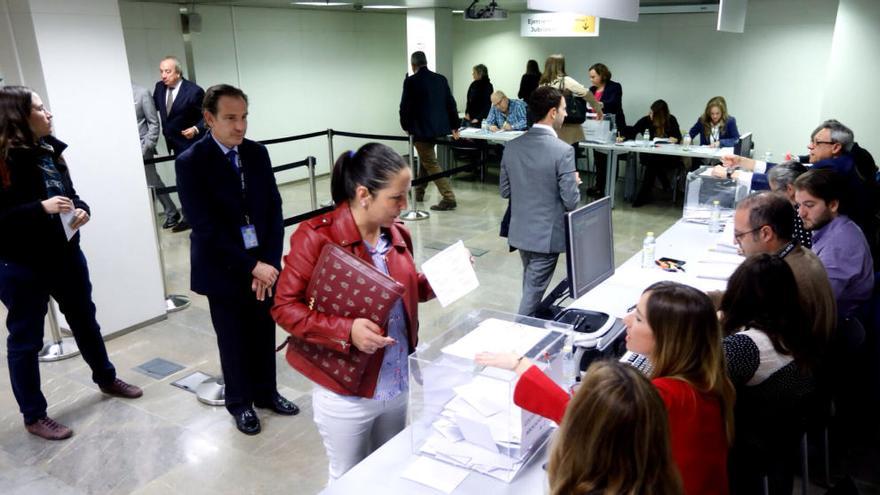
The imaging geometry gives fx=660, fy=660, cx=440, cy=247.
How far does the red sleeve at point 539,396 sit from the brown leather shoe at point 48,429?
2.69 metres

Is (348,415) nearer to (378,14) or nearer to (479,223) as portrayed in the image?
(479,223)

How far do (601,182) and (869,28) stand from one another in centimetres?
336

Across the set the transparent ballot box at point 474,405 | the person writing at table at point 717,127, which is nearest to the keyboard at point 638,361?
the transparent ballot box at point 474,405

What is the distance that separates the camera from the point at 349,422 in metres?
2.05

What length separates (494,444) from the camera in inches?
71.5

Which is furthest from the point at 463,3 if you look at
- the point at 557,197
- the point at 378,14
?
the point at 557,197

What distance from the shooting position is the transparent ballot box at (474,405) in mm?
1803

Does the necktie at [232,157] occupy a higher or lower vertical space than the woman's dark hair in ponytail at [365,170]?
lower

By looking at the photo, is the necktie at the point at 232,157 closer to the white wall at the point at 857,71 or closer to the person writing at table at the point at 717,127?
the person writing at table at the point at 717,127

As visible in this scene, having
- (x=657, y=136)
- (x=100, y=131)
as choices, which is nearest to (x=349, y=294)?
(x=100, y=131)

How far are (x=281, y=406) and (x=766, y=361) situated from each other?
242 cm

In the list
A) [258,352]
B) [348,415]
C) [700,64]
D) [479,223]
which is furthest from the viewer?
[700,64]

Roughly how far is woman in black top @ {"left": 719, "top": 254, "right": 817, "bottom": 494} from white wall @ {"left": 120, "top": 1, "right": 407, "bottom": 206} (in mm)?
7147

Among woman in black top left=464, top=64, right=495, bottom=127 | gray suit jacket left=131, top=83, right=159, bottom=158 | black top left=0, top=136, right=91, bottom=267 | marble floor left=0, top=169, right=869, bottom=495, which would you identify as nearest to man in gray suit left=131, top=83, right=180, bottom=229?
gray suit jacket left=131, top=83, right=159, bottom=158
